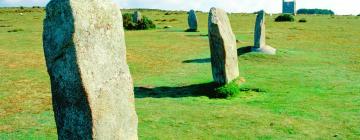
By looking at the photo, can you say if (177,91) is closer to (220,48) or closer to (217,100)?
(217,100)

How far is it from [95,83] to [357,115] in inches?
379

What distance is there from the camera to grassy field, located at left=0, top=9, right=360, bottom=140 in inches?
536

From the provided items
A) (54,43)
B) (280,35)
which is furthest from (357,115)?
(280,35)

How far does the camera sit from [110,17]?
8.80m

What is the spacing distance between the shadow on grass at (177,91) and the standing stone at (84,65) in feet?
29.6

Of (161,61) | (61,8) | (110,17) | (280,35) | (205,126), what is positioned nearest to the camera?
(61,8)

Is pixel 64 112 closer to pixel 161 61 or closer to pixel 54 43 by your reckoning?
pixel 54 43

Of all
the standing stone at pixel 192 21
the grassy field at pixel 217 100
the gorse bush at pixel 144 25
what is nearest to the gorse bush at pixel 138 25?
the gorse bush at pixel 144 25

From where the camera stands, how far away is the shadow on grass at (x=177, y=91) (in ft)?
59.4

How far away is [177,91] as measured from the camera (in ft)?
61.6

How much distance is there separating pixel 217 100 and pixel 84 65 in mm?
9936

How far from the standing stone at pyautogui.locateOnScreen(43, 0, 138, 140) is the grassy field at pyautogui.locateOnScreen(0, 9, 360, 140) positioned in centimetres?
440

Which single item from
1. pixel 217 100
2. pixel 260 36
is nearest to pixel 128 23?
pixel 260 36

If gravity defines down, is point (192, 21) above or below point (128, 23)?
above
